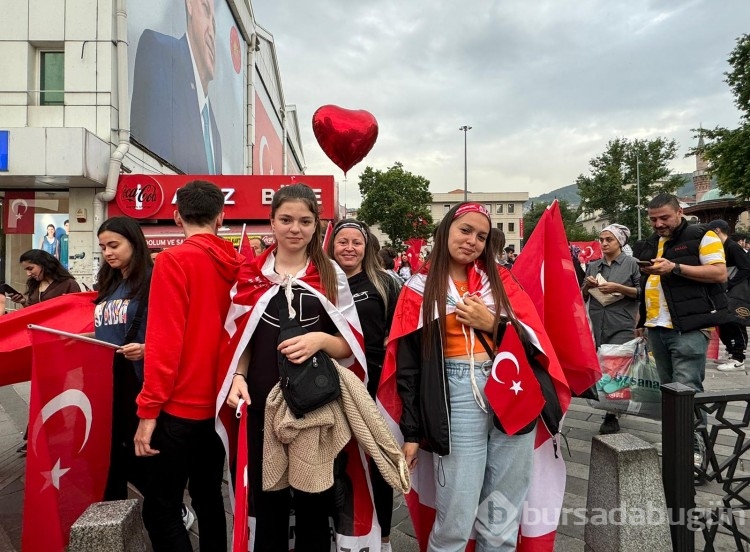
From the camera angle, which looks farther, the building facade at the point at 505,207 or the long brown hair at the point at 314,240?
the building facade at the point at 505,207

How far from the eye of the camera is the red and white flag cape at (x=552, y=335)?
222 cm

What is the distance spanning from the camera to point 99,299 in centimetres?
275

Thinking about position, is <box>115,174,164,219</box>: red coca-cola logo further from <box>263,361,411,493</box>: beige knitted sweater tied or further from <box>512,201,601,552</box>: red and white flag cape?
<box>512,201,601,552</box>: red and white flag cape

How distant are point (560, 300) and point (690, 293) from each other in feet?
5.51

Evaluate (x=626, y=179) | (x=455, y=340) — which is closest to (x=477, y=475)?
(x=455, y=340)

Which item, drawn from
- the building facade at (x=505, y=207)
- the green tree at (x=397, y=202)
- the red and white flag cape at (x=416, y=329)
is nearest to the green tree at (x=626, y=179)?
the green tree at (x=397, y=202)

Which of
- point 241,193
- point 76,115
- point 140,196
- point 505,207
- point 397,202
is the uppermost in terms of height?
point 505,207

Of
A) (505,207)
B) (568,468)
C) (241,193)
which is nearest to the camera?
(568,468)

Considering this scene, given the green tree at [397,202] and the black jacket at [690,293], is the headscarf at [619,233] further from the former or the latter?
the green tree at [397,202]

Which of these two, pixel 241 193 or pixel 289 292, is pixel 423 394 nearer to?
pixel 289 292

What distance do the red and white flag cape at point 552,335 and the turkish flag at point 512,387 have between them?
1.12 ft

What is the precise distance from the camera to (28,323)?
292 cm

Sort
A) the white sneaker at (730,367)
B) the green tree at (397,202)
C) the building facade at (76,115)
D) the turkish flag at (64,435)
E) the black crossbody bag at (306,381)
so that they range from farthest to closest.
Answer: the green tree at (397,202) < the building facade at (76,115) < the white sneaker at (730,367) < the turkish flag at (64,435) < the black crossbody bag at (306,381)

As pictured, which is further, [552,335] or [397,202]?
[397,202]
